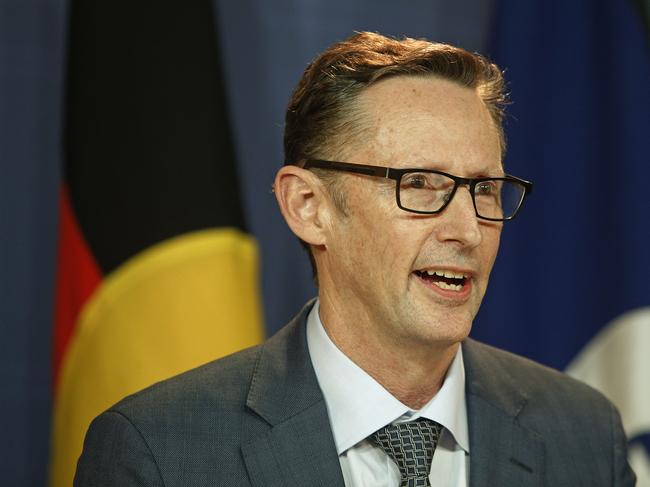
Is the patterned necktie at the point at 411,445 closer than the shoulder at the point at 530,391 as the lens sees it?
Yes

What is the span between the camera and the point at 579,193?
3180 mm

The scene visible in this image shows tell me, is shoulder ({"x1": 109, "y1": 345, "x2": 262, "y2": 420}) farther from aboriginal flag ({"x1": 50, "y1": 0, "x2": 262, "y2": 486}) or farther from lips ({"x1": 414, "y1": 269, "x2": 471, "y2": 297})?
aboriginal flag ({"x1": 50, "y1": 0, "x2": 262, "y2": 486})

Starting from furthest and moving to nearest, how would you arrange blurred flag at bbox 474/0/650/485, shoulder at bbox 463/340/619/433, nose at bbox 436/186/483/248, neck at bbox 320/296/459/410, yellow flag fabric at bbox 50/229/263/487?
blurred flag at bbox 474/0/650/485 < yellow flag fabric at bbox 50/229/263/487 < shoulder at bbox 463/340/619/433 < neck at bbox 320/296/459/410 < nose at bbox 436/186/483/248

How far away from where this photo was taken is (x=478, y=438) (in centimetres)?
191

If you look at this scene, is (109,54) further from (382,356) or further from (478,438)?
(478,438)

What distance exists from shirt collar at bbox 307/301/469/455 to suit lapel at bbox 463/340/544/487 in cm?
3

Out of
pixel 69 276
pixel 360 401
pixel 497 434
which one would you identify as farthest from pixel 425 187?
pixel 69 276

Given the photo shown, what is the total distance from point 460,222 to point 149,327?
3.48 feet

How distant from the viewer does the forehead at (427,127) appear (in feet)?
5.89

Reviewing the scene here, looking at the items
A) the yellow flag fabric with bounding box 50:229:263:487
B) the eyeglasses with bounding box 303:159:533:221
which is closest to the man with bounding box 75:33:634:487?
the eyeglasses with bounding box 303:159:533:221

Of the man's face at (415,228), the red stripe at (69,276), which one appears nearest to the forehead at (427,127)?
the man's face at (415,228)

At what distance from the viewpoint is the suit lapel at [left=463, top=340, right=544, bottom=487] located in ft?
6.15

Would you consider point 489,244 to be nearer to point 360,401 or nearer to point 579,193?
point 360,401

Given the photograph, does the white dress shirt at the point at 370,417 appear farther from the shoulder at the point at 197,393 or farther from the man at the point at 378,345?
the shoulder at the point at 197,393
